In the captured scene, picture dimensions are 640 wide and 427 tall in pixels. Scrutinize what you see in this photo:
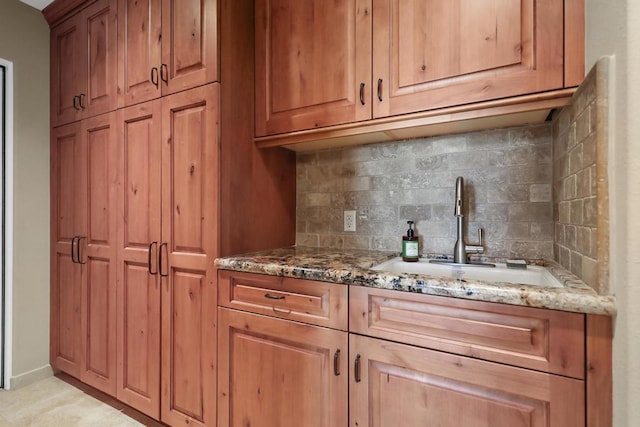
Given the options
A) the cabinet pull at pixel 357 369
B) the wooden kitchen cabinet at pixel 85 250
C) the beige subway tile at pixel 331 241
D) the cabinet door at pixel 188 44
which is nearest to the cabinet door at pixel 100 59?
the wooden kitchen cabinet at pixel 85 250

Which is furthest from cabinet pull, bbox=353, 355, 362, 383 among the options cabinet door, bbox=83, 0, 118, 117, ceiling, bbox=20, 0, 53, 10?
ceiling, bbox=20, 0, 53, 10

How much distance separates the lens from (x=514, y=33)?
1.11m

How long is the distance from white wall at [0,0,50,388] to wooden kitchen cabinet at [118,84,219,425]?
0.93 meters

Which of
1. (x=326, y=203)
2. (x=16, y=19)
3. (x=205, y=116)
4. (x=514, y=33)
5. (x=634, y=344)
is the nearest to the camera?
(x=634, y=344)

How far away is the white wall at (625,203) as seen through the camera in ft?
2.31

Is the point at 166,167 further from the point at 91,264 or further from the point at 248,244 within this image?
the point at 91,264

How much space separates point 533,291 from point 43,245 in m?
2.90

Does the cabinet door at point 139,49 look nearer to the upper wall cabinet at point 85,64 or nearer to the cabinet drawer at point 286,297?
the upper wall cabinet at point 85,64

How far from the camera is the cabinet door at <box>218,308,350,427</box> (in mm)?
1183

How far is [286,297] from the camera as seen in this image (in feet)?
4.23

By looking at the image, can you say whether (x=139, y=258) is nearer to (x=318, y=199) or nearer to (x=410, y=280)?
(x=318, y=199)

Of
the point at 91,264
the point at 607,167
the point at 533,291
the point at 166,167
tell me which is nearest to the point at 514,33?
the point at 607,167

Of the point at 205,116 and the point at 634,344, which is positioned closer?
the point at 634,344

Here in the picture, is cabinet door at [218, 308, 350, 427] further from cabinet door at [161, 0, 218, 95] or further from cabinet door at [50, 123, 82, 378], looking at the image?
cabinet door at [50, 123, 82, 378]
